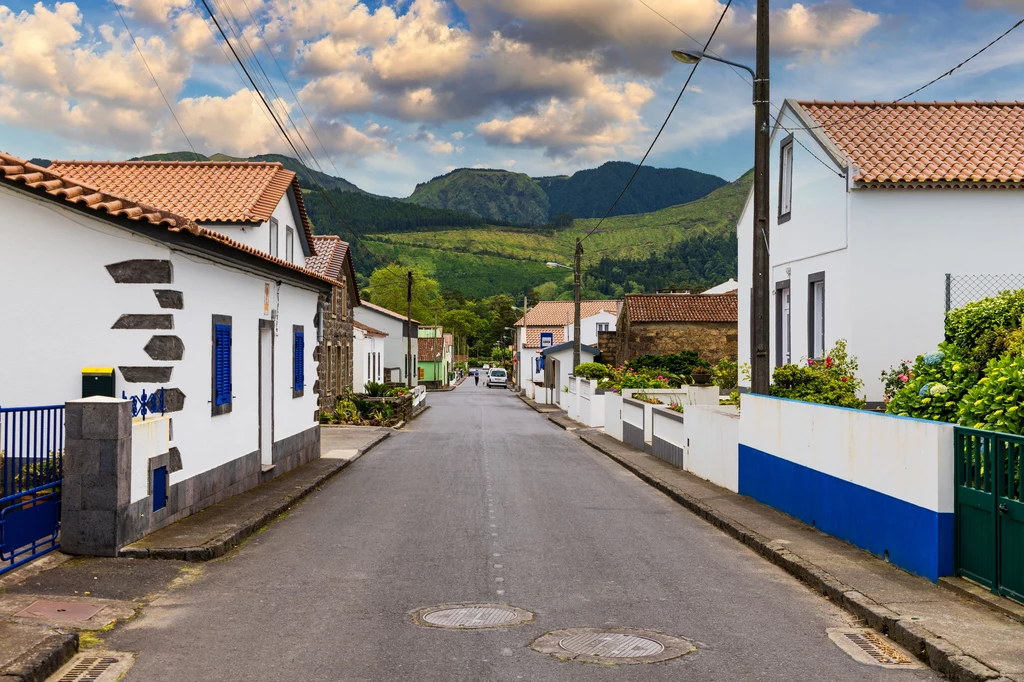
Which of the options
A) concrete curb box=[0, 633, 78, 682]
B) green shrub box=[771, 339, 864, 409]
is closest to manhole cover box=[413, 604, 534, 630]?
concrete curb box=[0, 633, 78, 682]

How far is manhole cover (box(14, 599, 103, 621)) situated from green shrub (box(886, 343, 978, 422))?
27.1 feet

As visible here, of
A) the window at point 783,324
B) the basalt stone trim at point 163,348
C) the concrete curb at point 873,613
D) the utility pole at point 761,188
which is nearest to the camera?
the concrete curb at point 873,613

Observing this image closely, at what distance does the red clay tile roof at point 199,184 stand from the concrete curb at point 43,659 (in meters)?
15.5

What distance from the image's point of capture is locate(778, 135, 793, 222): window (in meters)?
20.0

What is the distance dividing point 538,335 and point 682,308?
44.3 metres

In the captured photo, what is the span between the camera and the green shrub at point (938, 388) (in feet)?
34.8

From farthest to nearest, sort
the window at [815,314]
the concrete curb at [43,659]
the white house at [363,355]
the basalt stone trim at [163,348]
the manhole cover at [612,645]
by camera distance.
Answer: the white house at [363,355]
the window at [815,314]
the basalt stone trim at [163,348]
the manhole cover at [612,645]
the concrete curb at [43,659]

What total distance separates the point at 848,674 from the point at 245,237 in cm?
1800

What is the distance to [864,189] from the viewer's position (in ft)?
56.9

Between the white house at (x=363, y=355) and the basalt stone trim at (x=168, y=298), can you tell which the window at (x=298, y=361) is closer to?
the basalt stone trim at (x=168, y=298)

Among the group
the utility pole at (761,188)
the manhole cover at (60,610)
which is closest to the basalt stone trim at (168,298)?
the manhole cover at (60,610)

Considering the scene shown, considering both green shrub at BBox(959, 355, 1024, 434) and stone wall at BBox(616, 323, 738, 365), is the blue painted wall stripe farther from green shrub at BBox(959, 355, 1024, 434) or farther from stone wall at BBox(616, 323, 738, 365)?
stone wall at BBox(616, 323, 738, 365)

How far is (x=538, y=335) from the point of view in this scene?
97.8m

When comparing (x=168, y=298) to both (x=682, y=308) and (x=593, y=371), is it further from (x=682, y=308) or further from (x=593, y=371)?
(x=682, y=308)
